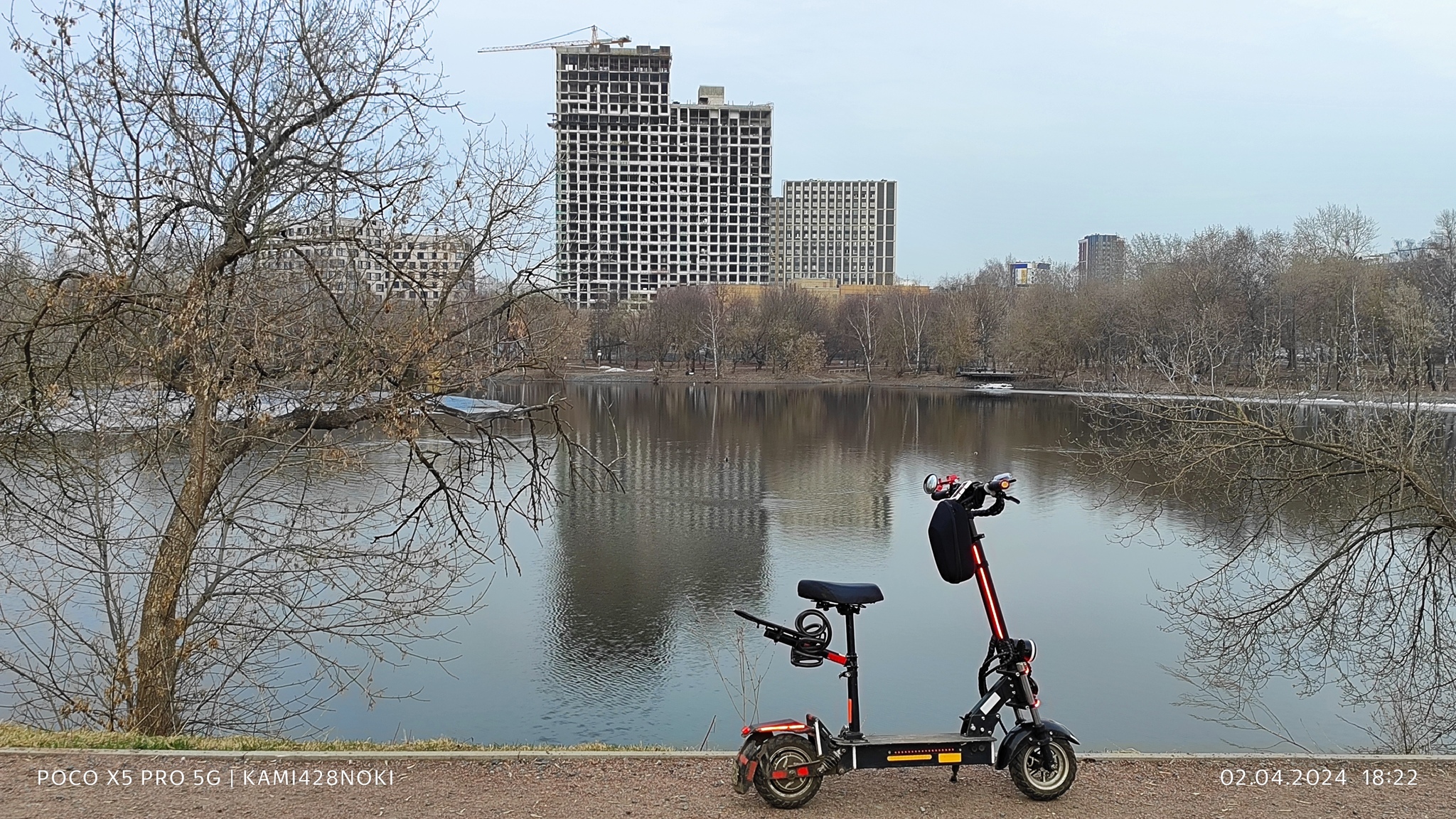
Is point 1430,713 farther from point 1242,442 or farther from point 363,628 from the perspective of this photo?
point 363,628

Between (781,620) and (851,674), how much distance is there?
32.1ft

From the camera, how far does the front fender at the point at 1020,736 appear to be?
5.22 metres

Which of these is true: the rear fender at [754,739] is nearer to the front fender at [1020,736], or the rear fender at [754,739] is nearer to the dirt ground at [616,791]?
the dirt ground at [616,791]

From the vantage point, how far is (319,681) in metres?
12.5

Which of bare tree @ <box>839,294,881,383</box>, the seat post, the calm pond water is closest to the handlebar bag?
the seat post

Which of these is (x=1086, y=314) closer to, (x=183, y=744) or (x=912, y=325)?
(x=912, y=325)

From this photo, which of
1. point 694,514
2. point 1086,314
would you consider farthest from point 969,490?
point 1086,314

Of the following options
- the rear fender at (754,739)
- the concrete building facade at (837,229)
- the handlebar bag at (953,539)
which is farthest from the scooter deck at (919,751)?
the concrete building facade at (837,229)

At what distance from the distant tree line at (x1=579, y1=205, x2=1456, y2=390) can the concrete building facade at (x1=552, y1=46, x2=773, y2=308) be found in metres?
49.3

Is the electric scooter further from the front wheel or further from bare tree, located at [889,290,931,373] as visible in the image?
bare tree, located at [889,290,931,373]

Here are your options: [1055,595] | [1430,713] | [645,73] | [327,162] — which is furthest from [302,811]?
[645,73]

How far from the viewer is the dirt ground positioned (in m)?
5.11

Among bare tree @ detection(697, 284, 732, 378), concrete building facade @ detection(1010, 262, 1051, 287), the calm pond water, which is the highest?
concrete building facade @ detection(1010, 262, 1051, 287)

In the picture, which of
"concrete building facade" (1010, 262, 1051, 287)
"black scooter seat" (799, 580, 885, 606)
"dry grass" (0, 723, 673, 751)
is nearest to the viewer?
"black scooter seat" (799, 580, 885, 606)
